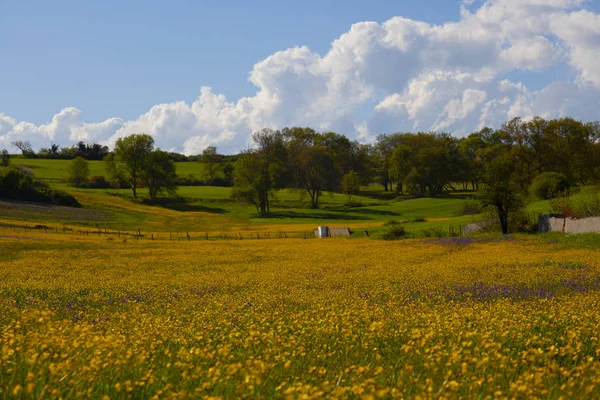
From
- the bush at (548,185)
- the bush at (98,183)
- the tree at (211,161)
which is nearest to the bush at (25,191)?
the bush at (98,183)

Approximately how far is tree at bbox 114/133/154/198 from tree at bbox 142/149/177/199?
125 cm

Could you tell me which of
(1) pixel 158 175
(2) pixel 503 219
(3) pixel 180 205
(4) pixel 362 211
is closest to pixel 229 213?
(3) pixel 180 205

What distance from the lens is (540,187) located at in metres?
79.8

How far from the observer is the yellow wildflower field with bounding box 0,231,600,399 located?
546 cm

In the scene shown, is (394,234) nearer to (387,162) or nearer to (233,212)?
(233,212)

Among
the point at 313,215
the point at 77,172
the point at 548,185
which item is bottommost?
the point at 313,215

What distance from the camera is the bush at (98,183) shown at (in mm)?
132625

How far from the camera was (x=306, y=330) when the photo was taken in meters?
9.27

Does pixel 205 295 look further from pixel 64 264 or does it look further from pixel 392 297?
pixel 64 264

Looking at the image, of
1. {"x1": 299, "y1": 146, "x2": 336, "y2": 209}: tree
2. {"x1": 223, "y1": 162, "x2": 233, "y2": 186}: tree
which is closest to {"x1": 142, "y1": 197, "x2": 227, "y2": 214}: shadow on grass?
{"x1": 299, "y1": 146, "x2": 336, "y2": 209}: tree

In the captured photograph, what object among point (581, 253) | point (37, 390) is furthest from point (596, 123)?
point (37, 390)

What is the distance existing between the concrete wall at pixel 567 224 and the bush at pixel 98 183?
111191 millimetres

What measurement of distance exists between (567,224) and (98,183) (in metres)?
116

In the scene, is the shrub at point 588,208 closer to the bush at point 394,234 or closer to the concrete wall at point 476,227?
the concrete wall at point 476,227
